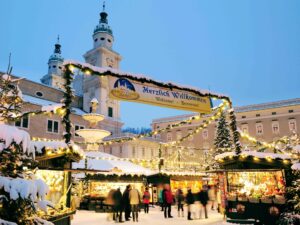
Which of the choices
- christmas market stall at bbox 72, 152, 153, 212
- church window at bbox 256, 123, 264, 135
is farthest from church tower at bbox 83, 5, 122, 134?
christmas market stall at bbox 72, 152, 153, 212

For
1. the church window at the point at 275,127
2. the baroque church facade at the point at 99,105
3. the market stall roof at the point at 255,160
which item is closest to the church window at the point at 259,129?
the church window at the point at 275,127

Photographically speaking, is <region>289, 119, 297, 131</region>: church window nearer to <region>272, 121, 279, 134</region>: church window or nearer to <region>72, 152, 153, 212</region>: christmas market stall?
<region>272, 121, 279, 134</region>: church window

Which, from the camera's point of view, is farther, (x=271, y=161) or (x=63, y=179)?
(x=271, y=161)

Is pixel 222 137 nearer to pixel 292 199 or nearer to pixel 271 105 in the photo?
pixel 271 105

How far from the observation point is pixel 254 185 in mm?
14281

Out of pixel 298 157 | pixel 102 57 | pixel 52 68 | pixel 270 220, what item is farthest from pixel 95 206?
pixel 52 68

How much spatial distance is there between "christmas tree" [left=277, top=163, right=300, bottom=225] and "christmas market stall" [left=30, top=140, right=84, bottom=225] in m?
7.97

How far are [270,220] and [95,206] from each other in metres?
12.2

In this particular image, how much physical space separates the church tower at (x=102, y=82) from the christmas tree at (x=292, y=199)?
40.3 m

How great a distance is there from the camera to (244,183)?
14500 mm

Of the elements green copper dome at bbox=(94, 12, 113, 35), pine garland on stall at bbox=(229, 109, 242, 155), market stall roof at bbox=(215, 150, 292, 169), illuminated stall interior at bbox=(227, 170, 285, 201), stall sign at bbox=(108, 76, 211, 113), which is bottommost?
illuminated stall interior at bbox=(227, 170, 285, 201)

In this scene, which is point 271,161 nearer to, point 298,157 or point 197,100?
point 298,157

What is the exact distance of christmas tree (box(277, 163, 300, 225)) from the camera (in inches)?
436

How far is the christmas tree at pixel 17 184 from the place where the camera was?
4.04 meters
